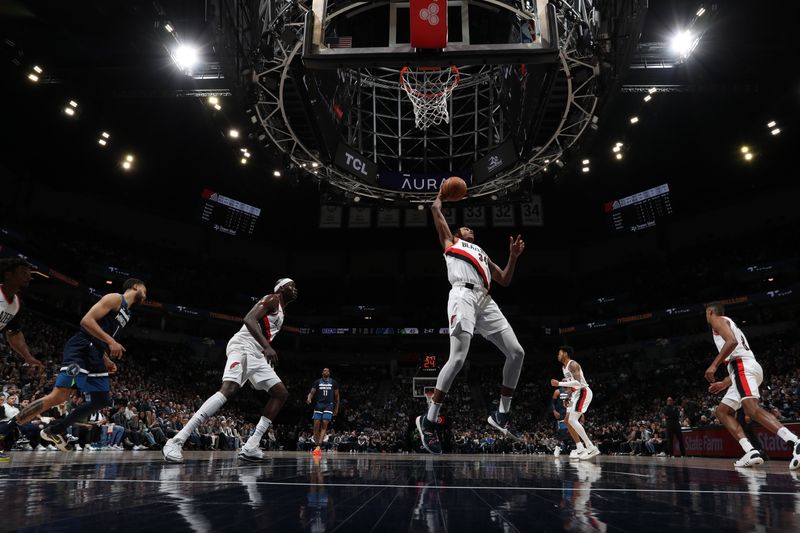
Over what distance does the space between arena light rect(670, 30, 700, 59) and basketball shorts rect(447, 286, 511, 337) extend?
13295 mm

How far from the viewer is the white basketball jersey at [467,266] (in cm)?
493

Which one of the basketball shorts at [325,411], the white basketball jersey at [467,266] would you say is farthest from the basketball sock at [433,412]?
the basketball shorts at [325,411]

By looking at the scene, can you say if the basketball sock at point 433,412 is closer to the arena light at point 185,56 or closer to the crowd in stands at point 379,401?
the crowd in stands at point 379,401

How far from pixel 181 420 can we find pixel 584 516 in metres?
16.7

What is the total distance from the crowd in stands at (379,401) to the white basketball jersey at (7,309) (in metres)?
7.25

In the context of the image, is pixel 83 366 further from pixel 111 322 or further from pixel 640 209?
pixel 640 209

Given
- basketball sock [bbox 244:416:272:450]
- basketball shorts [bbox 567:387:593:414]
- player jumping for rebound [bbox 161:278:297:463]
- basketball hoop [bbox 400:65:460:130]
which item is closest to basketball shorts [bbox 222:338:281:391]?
player jumping for rebound [bbox 161:278:297:463]

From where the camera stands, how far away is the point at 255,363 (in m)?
5.65

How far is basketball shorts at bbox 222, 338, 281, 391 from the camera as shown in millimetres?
5535

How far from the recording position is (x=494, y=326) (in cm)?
500

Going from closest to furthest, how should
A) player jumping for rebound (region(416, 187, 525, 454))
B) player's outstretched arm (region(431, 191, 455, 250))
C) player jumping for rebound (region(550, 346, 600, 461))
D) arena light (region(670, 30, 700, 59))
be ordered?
player jumping for rebound (region(416, 187, 525, 454)) < player's outstretched arm (region(431, 191, 455, 250)) < player jumping for rebound (region(550, 346, 600, 461)) < arena light (region(670, 30, 700, 59))

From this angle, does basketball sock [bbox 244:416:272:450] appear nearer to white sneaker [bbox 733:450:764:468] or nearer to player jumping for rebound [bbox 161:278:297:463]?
player jumping for rebound [bbox 161:278:297:463]

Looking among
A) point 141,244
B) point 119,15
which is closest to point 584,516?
point 119,15

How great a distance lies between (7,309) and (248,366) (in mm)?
2285
